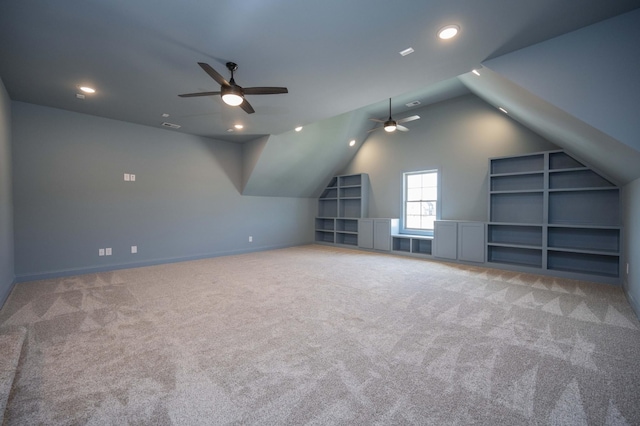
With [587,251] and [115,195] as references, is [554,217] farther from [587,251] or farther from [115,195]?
[115,195]

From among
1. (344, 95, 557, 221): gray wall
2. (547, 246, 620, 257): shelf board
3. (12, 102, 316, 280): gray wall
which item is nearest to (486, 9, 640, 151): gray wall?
(547, 246, 620, 257): shelf board

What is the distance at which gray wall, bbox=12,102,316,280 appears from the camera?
4.54 meters

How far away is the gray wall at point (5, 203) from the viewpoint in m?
3.56

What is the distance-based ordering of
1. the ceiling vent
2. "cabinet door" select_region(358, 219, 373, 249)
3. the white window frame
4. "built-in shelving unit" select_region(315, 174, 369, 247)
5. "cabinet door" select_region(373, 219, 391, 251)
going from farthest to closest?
1. "built-in shelving unit" select_region(315, 174, 369, 247)
2. "cabinet door" select_region(358, 219, 373, 249)
3. "cabinet door" select_region(373, 219, 391, 251)
4. the white window frame
5. the ceiling vent

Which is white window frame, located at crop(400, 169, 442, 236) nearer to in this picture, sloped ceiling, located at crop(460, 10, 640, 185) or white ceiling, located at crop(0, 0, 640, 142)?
white ceiling, located at crop(0, 0, 640, 142)

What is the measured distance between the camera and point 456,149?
6.33 metres

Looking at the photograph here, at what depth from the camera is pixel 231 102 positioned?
331 cm

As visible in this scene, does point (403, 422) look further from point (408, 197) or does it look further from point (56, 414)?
point (408, 197)

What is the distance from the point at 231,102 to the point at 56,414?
122 inches

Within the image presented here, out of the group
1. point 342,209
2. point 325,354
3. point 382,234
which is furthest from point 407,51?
point 342,209

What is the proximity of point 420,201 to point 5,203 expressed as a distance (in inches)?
305

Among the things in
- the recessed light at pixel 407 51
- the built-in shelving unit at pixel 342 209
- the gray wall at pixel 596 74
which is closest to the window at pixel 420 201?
the built-in shelving unit at pixel 342 209

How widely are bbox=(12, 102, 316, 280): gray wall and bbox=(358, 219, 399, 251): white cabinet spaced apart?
317 centimetres

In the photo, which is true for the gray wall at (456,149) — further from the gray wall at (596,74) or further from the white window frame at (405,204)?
the gray wall at (596,74)
